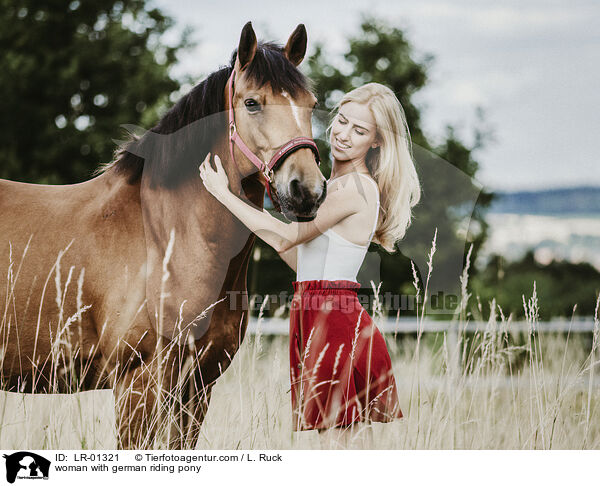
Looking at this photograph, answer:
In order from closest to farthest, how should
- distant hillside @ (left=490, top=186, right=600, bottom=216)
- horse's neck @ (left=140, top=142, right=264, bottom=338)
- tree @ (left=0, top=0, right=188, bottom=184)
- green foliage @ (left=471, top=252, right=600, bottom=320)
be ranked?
horse's neck @ (left=140, top=142, right=264, bottom=338) < distant hillside @ (left=490, top=186, right=600, bottom=216) < green foliage @ (left=471, top=252, right=600, bottom=320) < tree @ (left=0, top=0, right=188, bottom=184)

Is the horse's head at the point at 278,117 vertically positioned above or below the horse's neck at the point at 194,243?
above

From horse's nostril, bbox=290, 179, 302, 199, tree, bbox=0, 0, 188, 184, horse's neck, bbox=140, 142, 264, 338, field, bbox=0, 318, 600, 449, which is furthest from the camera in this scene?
tree, bbox=0, 0, 188, 184

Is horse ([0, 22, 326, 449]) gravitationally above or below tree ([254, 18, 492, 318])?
below

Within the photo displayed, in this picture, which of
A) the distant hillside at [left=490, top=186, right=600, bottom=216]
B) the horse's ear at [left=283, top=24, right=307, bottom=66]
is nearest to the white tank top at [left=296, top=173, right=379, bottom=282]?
the horse's ear at [left=283, top=24, right=307, bottom=66]

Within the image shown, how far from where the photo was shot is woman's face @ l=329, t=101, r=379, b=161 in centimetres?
244

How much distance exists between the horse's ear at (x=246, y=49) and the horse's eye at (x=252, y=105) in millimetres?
191

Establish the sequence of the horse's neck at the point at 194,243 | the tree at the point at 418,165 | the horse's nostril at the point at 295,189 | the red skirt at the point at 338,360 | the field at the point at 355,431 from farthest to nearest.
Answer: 1. the tree at the point at 418,165
2. the field at the point at 355,431
3. the horse's neck at the point at 194,243
4. the red skirt at the point at 338,360
5. the horse's nostril at the point at 295,189

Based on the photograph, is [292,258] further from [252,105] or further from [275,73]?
[275,73]

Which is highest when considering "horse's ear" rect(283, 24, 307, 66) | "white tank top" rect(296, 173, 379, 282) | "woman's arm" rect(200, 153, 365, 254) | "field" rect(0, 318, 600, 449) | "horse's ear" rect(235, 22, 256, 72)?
"horse's ear" rect(283, 24, 307, 66)

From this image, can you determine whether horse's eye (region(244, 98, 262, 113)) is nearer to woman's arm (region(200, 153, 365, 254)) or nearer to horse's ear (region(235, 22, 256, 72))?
horse's ear (region(235, 22, 256, 72))

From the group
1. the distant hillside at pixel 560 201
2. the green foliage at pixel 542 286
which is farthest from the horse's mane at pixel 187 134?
the distant hillside at pixel 560 201

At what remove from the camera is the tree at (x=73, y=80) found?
6.62 metres

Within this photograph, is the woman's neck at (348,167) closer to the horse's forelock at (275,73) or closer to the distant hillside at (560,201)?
the horse's forelock at (275,73)

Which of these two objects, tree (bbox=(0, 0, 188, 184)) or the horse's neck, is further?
tree (bbox=(0, 0, 188, 184))
